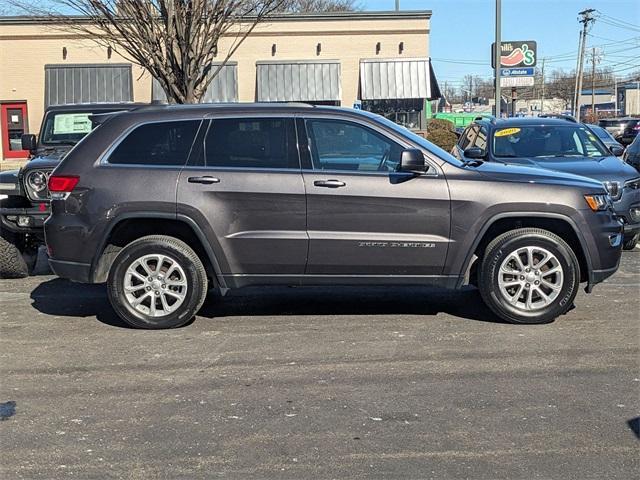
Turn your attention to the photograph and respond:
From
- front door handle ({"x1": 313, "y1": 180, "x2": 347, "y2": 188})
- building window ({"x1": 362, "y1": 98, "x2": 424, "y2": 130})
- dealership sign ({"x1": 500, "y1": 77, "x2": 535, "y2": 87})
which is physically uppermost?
dealership sign ({"x1": 500, "y1": 77, "x2": 535, "y2": 87})

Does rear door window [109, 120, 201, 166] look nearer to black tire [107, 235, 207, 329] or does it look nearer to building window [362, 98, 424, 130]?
black tire [107, 235, 207, 329]

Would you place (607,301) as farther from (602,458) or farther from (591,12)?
(591,12)

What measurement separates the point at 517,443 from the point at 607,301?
368 centimetres

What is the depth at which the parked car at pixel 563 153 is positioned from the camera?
9.82 meters

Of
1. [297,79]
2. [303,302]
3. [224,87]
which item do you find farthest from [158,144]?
[297,79]

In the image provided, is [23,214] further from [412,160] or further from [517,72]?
[517,72]

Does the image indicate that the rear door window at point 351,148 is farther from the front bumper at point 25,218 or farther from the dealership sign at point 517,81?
the dealership sign at point 517,81

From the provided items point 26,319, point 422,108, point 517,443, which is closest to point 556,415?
point 517,443

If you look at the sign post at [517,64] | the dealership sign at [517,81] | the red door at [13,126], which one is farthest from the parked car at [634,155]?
the red door at [13,126]

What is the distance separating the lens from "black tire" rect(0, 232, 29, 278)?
28.8ft

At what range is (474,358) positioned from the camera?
5738 mm

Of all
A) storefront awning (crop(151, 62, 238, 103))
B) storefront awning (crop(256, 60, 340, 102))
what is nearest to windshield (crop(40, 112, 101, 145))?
storefront awning (crop(151, 62, 238, 103))

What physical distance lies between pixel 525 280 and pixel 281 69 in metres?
26.1

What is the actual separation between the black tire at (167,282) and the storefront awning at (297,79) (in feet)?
83.5
